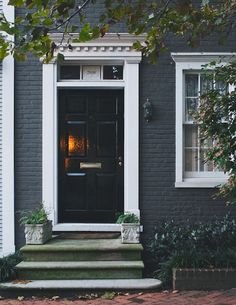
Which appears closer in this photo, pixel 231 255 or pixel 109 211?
pixel 231 255

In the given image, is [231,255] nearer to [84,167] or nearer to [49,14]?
[84,167]

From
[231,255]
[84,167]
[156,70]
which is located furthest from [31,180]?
[231,255]

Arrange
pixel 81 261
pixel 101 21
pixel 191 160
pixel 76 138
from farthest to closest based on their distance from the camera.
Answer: pixel 76 138 < pixel 191 160 < pixel 81 261 < pixel 101 21

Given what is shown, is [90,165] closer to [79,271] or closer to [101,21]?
[79,271]

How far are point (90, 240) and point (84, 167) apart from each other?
1.31m

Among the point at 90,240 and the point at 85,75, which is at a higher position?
the point at 85,75

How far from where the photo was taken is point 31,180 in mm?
8227

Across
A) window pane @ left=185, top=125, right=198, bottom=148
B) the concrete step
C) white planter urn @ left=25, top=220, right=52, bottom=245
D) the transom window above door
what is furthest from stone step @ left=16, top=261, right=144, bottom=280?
the transom window above door

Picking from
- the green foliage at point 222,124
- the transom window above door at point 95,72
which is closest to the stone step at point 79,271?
the green foliage at point 222,124

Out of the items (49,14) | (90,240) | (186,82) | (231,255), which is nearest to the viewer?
(49,14)

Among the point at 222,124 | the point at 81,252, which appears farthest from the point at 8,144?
the point at 222,124

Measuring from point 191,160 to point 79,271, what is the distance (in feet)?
8.87

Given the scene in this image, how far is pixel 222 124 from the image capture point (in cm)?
628

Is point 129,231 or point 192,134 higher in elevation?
point 192,134
